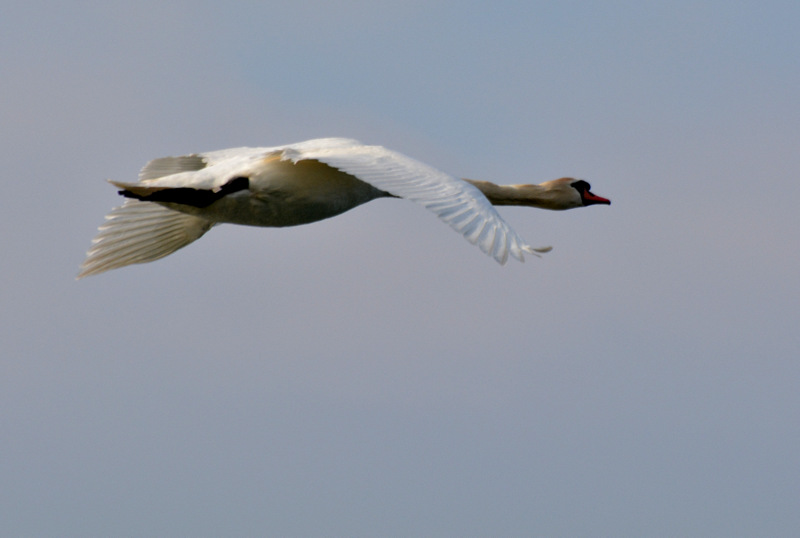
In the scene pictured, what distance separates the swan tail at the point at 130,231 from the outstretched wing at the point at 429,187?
6.84ft

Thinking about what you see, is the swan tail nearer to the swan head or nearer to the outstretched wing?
the outstretched wing

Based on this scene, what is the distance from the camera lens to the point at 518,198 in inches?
611

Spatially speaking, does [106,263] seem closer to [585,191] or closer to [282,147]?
[282,147]

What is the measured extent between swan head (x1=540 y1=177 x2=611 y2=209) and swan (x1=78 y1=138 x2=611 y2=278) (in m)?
0.01

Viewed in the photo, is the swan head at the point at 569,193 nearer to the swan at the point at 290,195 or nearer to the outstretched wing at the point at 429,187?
the swan at the point at 290,195

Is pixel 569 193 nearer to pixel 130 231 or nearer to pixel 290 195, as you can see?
pixel 290 195

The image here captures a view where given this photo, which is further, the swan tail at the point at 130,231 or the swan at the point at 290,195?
the swan tail at the point at 130,231

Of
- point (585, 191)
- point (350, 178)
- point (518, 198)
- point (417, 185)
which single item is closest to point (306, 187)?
point (350, 178)

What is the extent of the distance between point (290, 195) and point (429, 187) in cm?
216

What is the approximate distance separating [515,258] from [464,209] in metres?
0.98

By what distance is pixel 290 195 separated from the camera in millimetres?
13023

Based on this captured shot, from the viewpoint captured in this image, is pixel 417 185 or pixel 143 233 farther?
pixel 143 233

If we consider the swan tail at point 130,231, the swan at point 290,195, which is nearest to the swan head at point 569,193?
the swan at point 290,195

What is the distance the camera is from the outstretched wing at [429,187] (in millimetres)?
10125
